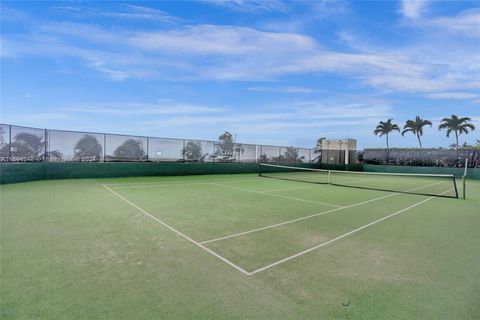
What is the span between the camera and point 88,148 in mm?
14992

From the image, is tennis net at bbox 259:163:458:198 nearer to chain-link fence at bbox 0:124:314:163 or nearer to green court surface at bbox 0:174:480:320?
chain-link fence at bbox 0:124:314:163

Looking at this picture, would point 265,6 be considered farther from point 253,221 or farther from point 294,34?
point 253,221

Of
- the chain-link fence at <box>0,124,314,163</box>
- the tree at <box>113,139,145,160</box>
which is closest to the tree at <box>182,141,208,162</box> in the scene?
the chain-link fence at <box>0,124,314,163</box>

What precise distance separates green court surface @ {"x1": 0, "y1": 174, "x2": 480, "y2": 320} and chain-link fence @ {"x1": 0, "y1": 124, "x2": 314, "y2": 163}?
6929 millimetres

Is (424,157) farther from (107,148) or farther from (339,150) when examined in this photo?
(107,148)

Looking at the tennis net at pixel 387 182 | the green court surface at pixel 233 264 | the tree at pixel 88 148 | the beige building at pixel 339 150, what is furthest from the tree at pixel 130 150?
the beige building at pixel 339 150

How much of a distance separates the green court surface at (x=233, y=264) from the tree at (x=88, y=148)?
8.26 metres

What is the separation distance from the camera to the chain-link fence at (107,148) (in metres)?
12.3

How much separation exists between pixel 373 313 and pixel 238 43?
1363 centimetres

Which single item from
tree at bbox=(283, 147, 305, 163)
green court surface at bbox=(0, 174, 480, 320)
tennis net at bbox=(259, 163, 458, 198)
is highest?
tree at bbox=(283, 147, 305, 163)

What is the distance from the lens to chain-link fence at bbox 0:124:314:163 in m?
12.3

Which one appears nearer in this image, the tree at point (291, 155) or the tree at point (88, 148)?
the tree at point (88, 148)

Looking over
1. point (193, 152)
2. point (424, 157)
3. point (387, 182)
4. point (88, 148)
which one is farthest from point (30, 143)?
point (424, 157)

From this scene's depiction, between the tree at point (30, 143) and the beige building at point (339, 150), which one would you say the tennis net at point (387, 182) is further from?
the tree at point (30, 143)
